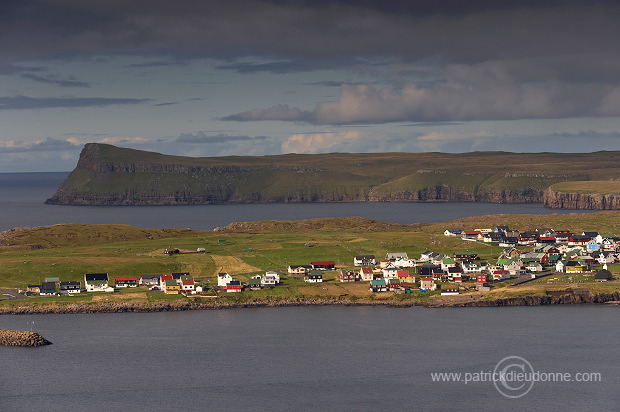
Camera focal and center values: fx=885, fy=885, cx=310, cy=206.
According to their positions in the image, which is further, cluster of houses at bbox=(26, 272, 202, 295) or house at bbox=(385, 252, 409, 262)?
house at bbox=(385, 252, 409, 262)

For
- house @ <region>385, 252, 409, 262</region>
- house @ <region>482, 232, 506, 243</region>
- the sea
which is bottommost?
the sea

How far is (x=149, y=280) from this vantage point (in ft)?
453

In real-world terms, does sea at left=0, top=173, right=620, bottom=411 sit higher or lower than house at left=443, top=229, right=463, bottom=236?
lower

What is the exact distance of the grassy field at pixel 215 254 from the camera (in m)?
134

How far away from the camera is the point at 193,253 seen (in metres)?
165

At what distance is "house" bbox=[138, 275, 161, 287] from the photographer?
138 metres

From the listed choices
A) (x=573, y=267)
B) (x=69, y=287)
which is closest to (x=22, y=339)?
(x=69, y=287)

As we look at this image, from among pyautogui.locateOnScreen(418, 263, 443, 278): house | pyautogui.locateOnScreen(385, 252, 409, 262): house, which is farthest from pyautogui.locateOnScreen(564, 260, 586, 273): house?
pyautogui.locateOnScreen(385, 252, 409, 262): house

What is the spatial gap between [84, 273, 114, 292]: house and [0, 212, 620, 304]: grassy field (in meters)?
3.69

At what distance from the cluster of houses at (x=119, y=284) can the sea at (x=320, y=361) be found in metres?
10.6

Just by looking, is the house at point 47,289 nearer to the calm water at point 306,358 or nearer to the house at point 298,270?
the calm water at point 306,358

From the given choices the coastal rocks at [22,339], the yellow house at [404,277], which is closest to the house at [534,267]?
the yellow house at [404,277]

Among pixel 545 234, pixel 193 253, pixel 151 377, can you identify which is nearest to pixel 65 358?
pixel 151 377

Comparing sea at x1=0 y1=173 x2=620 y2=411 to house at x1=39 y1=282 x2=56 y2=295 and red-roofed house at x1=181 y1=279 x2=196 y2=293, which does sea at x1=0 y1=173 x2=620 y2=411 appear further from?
house at x1=39 y1=282 x2=56 y2=295
